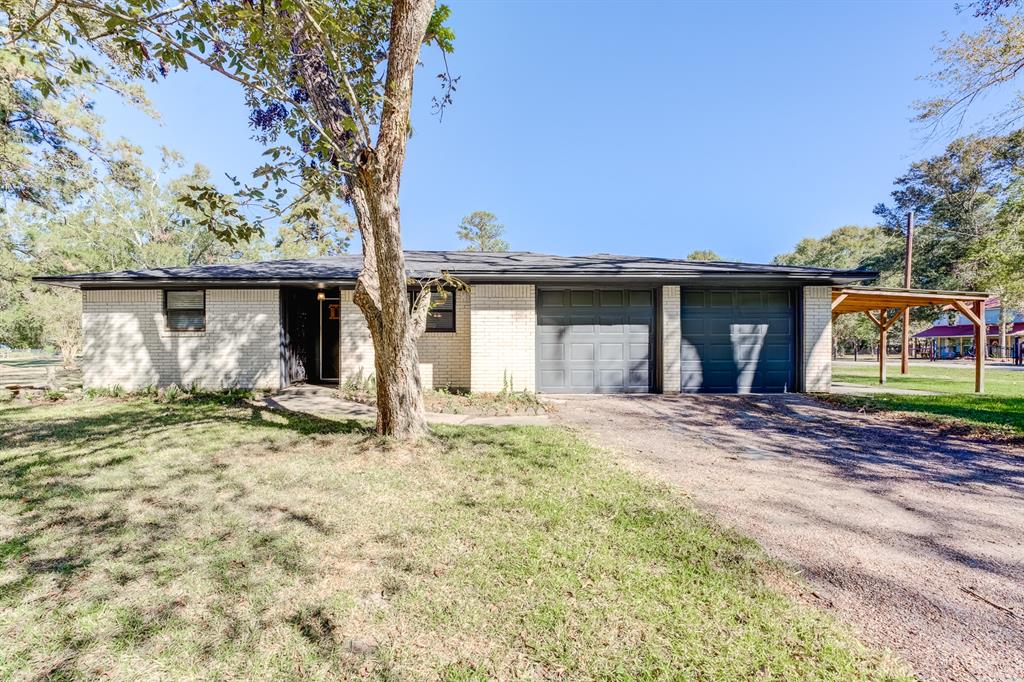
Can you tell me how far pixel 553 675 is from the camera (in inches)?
70.1

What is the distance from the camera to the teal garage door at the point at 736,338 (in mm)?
10008

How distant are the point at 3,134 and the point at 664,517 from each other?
1926 centimetres

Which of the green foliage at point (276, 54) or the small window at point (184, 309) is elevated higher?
the green foliage at point (276, 54)

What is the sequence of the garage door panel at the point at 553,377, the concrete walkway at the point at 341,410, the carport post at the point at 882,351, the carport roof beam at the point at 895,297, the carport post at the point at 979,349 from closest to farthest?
the concrete walkway at the point at 341,410, the garage door panel at the point at 553,377, the carport roof beam at the point at 895,297, the carport post at the point at 979,349, the carport post at the point at 882,351

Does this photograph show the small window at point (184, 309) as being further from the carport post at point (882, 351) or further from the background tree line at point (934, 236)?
the background tree line at point (934, 236)

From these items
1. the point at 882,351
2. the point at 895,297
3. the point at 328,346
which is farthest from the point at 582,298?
the point at 882,351

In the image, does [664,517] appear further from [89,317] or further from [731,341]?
[89,317]

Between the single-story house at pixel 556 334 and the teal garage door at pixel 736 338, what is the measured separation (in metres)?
0.02

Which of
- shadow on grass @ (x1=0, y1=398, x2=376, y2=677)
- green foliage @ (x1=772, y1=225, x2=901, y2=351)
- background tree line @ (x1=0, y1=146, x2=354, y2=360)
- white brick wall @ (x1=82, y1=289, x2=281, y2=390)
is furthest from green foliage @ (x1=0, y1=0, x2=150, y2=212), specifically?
green foliage @ (x1=772, y1=225, x2=901, y2=351)

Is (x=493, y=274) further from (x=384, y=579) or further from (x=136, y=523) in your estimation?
(x=384, y=579)

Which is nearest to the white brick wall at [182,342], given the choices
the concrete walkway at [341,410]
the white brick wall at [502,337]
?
the concrete walkway at [341,410]

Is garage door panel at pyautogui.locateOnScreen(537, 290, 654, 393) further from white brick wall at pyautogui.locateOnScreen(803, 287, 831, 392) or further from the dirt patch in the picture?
white brick wall at pyautogui.locateOnScreen(803, 287, 831, 392)

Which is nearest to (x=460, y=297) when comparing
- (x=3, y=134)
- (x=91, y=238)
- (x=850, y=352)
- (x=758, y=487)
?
(x=758, y=487)

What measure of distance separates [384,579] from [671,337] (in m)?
8.79
